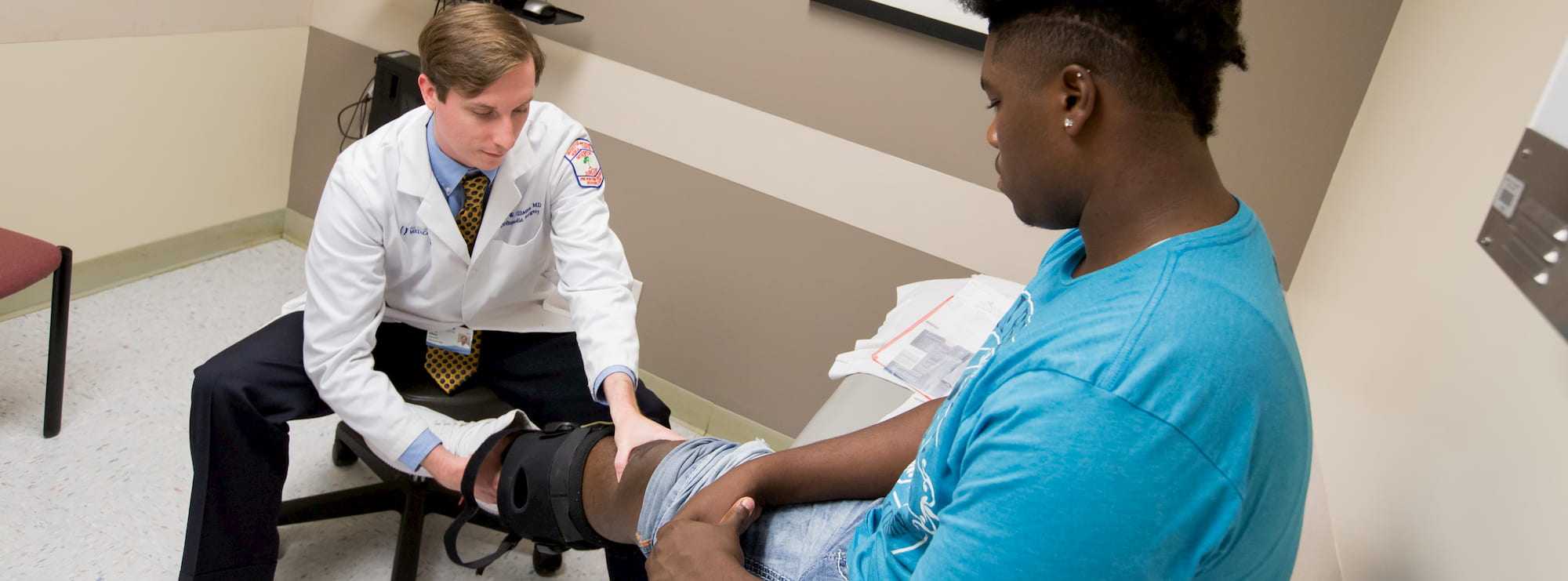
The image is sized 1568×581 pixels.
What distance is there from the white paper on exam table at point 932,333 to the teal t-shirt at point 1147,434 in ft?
2.55

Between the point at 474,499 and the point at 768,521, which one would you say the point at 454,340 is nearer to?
the point at 474,499

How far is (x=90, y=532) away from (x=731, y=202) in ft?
4.60

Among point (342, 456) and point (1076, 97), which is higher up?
point (1076, 97)

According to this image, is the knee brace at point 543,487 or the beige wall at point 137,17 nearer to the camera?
the knee brace at point 543,487

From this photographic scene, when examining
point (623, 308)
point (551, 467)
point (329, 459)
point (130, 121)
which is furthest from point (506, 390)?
point (130, 121)

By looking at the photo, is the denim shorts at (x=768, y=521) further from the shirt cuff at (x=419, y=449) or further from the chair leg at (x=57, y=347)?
the chair leg at (x=57, y=347)

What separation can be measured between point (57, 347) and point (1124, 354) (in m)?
2.02

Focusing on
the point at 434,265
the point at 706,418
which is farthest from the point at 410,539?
the point at 706,418

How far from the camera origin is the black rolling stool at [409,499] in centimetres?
167

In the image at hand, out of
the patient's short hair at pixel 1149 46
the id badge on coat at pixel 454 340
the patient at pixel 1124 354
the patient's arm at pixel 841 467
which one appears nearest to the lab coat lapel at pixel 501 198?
the id badge on coat at pixel 454 340

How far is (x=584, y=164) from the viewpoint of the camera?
1.75m

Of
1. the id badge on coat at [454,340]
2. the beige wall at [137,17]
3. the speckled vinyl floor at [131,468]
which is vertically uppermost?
the beige wall at [137,17]

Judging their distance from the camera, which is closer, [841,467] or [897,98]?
[841,467]

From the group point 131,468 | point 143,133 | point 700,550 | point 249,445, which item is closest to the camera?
point 700,550
